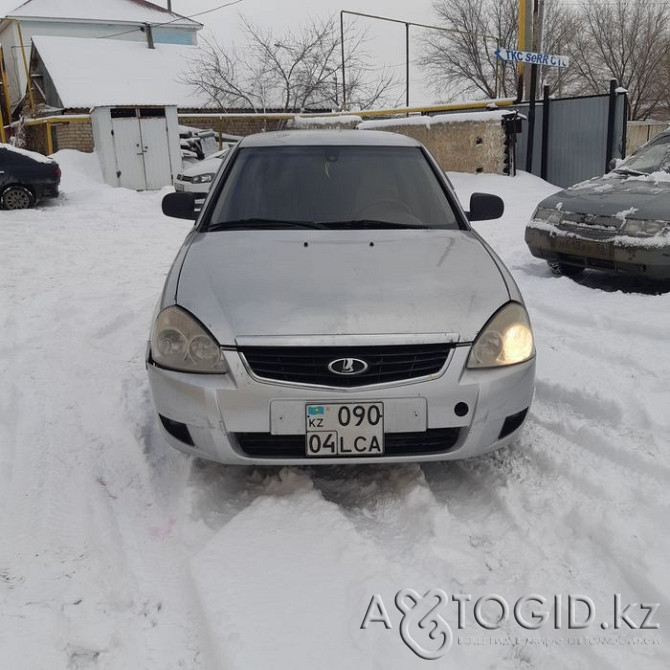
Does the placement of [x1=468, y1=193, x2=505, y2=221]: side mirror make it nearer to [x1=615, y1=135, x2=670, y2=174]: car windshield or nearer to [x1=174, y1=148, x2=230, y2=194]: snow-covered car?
[x1=615, y1=135, x2=670, y2=174]: car windshield

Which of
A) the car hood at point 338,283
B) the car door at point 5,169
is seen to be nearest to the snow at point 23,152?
the car door at point 5,169

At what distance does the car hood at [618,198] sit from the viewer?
222 inches

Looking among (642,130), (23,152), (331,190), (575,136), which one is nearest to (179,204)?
(331,190)

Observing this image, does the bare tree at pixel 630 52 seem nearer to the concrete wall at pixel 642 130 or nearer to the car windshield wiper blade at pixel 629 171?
the concrete wall at pixel 642 130

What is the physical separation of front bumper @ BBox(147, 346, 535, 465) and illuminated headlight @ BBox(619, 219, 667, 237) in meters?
3.47

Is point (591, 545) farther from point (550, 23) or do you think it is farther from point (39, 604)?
point (550, 23)

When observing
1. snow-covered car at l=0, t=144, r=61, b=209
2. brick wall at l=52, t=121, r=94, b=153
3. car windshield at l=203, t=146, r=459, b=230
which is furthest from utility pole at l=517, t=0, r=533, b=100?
car windshield at l=203, t=146, r=459, b=230

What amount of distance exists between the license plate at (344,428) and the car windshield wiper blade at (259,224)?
4.16 feet

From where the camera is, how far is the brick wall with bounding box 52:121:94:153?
1998 cm

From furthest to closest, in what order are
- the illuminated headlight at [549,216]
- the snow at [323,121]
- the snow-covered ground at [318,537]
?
1. the snow at [323,121]
2. the illuminated headlight at [549,216]
3. the snow-covered ground at [318,537]

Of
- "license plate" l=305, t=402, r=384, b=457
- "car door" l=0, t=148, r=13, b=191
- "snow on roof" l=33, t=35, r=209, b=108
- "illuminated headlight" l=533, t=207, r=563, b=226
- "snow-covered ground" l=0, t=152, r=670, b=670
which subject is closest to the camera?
"snow-covered ground" l=0, t=152, r=670, b=670

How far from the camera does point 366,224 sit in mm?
3508

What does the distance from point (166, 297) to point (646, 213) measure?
436 cm

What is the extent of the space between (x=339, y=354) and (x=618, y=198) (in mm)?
4456
